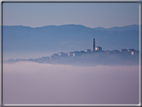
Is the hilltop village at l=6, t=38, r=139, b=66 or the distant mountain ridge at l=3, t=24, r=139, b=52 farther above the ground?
the distant mountain ridge at l=3, t=24, r=139, b=52

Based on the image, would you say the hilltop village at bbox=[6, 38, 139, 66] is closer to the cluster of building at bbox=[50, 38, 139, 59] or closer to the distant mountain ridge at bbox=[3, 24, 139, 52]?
the cluster of building at bbox=[50, 38, 139, 59]

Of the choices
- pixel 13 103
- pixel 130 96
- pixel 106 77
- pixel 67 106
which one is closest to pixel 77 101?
pixel 67 106

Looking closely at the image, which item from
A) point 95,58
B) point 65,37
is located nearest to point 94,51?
point 95,58

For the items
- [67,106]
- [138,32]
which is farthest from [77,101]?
[138,32]

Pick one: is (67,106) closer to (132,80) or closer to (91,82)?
(91,82)

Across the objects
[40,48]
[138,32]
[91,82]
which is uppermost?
[138,32]

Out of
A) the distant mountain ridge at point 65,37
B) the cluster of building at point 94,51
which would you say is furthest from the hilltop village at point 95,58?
the distant mountain ridge at point 65,37

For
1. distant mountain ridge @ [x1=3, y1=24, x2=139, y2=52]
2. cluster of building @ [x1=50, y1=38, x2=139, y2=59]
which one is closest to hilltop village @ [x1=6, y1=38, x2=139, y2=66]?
cluster of building @ [x1=50, y1=38, x2=139, y2=59]

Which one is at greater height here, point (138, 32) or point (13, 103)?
point (138, 32)
